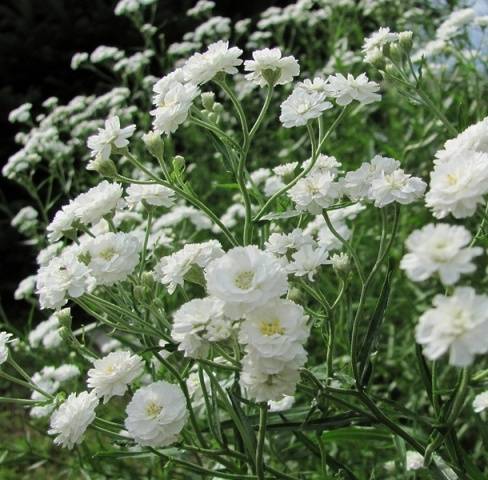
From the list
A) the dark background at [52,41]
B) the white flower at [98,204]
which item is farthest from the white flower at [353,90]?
the dark background at [52,41]

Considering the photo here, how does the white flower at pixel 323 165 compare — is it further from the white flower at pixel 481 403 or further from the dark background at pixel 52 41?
the dark background at pixel 52 41

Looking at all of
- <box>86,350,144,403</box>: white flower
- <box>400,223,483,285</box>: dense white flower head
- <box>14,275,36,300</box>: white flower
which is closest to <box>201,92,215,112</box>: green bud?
<box>86,350,144,403</box>: white flower

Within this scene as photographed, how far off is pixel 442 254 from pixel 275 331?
0.22m

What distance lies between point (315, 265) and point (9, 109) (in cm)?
365

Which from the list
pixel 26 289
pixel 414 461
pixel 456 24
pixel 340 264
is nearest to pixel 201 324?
pixel 340 264

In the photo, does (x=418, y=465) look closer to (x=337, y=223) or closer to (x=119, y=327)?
(x=337, y=223)

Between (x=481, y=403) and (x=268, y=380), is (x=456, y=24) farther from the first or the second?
(x=268, y=380)

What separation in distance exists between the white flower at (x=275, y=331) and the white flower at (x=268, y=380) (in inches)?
0.9

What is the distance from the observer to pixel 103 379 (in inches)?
44.6

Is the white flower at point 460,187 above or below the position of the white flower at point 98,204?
above

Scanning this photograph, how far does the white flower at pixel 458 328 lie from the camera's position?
0.72 meters

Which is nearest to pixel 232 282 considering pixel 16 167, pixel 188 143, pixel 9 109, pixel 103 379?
pixel 103 379

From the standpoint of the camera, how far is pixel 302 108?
3.99 ft

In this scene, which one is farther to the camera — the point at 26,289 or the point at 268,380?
the point at 26,289
